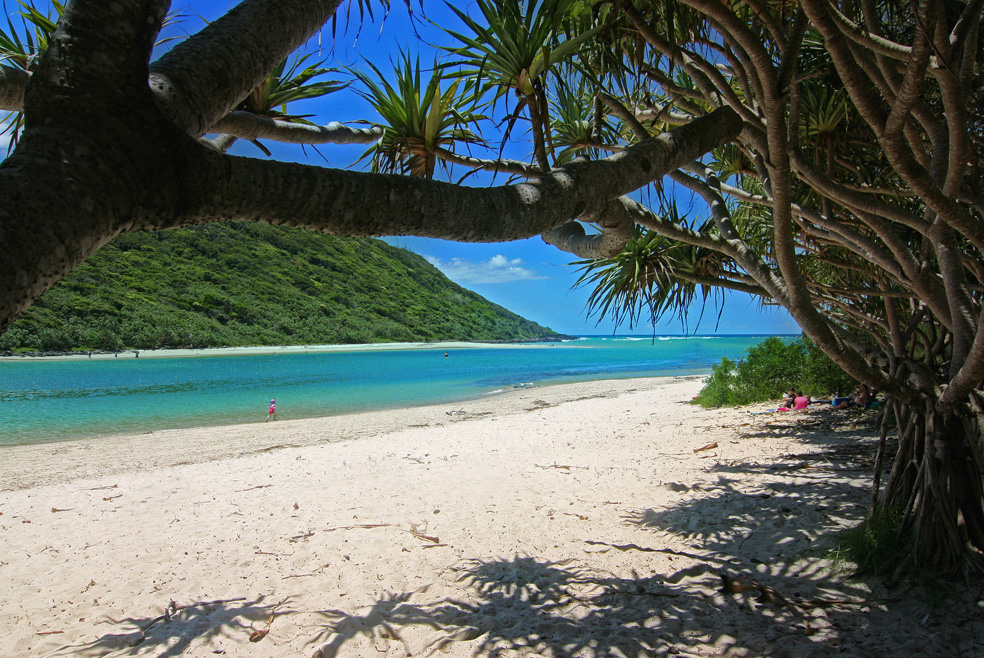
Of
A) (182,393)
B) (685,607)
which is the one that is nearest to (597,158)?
(685,607)

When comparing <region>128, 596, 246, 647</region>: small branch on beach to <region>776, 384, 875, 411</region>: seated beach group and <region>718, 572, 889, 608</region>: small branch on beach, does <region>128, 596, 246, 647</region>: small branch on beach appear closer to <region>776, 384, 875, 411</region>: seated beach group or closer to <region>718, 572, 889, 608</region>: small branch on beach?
<region>718, 572, 889, 608</region>: small branch on beach

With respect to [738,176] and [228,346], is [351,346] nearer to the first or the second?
[228,346]

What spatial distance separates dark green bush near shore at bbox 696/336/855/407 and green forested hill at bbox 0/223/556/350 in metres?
26.8

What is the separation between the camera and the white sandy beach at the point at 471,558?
240 cm

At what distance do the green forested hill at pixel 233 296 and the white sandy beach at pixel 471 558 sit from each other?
28688 mm

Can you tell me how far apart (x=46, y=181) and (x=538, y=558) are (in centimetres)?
315

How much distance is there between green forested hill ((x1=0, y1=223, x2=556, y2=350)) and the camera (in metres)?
35.9

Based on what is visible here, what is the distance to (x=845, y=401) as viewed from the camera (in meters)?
7.84

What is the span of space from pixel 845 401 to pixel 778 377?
239 centimetres

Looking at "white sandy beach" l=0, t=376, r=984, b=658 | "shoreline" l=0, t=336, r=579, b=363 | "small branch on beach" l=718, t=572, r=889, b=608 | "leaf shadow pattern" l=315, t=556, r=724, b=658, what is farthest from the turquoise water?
"small branch on beach" l=718, t=572, r=889, b=608

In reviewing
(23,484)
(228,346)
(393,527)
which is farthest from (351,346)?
(393,527)

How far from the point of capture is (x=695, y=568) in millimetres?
3008

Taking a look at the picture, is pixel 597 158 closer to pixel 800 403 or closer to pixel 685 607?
pixel 685 607

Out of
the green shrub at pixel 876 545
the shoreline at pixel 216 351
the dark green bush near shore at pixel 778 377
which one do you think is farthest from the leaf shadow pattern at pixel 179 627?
the shoreline at pixel 216 351
